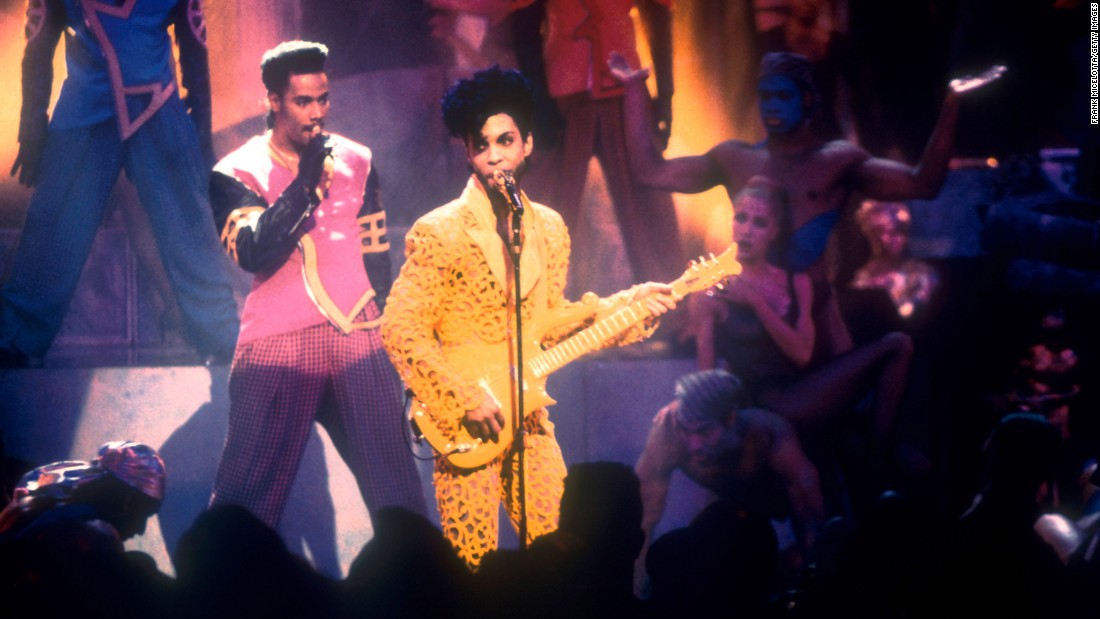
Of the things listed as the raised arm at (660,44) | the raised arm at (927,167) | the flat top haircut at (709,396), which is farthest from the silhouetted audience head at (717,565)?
the raised arm at (660,44)

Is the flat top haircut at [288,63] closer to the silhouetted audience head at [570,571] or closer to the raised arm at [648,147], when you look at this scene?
the raised arm at [648,147]

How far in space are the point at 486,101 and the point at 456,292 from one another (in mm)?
747

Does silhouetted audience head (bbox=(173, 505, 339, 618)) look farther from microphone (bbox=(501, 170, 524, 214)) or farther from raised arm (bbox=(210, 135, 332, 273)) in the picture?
microphone (bbox=(501, 170, 524, 214))

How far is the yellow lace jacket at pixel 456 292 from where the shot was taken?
386cm

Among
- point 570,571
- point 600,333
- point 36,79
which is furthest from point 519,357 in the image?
point 36,79

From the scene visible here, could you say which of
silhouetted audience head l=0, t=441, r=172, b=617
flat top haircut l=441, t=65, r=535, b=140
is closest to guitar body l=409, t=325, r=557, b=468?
flat top haircut l=441, t=65, r=535, b=140

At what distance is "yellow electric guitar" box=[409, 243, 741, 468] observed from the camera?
3.96 meters

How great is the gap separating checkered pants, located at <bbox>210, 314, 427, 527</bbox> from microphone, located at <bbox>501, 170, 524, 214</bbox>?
4.05 ft

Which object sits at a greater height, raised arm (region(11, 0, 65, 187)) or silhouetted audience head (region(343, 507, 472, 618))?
raised arm (region(11, 0, 65, 187))

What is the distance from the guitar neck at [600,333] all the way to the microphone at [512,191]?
2.16 feet

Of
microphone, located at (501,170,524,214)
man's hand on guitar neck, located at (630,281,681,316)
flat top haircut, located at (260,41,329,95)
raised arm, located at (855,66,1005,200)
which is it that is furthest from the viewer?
raised arm, located at (855,66,1005,200)

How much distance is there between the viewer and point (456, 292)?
3984 millimetres

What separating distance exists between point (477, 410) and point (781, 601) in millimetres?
1415

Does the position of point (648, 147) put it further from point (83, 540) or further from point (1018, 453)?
point (83, 540)
